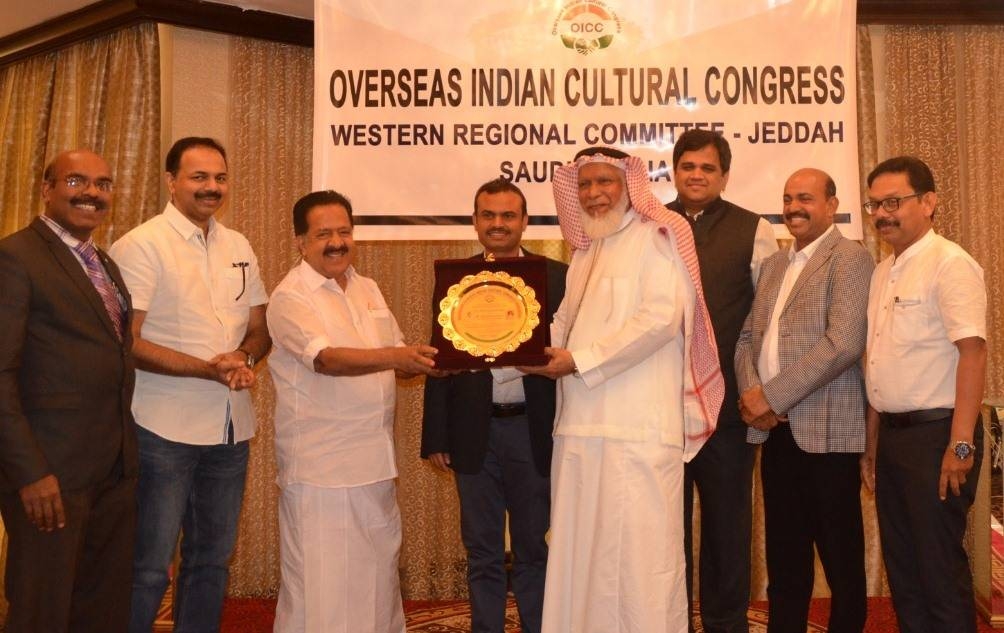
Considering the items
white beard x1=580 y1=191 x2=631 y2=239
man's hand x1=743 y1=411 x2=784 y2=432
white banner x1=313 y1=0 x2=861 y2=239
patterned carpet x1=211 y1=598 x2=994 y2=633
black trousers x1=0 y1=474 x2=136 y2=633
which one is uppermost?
white banner x1=313 y1=0 x2=861 y2=239

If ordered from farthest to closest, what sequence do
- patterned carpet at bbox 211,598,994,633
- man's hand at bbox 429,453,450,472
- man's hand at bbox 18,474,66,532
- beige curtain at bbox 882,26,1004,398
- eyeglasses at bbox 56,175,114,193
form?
beige curtain at bbox 882,26,1004,398 < patterned carpet at bbox 211,598,994,633 < man's hand at bbox 429,453,450,472 < eyeglasses at bbox 56,175,114,193 < man's hand at bbox 18,474,66,532

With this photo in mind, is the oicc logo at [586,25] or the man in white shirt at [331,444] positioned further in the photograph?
the oicc logo at [586,25]

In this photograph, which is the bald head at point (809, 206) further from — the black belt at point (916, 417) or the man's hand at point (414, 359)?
the man's hand at point (414, 359)

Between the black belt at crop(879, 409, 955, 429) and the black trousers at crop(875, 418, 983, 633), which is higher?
the black belt at crop(879, 409, 955, 429)

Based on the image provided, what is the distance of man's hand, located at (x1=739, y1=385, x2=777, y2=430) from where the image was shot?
3.31 m

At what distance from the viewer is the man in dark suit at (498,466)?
3537mm

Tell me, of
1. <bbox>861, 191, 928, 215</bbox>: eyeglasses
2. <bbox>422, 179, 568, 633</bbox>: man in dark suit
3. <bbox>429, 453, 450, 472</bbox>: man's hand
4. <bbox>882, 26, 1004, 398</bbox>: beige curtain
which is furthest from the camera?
<bbox>882, 26, 1004, 398</bbox>: beige curtain

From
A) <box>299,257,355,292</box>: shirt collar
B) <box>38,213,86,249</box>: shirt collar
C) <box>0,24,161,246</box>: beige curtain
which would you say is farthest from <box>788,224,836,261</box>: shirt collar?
<box>0,24,161,246</box>: beige curtain

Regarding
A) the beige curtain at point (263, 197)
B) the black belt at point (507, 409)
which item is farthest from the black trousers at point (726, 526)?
the beige curtain at point (263, 197)

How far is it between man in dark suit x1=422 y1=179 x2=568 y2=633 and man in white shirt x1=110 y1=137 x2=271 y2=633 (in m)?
0.78

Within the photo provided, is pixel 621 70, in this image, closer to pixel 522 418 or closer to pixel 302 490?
pixel 522 418

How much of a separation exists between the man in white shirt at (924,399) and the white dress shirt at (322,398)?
69.6 inches

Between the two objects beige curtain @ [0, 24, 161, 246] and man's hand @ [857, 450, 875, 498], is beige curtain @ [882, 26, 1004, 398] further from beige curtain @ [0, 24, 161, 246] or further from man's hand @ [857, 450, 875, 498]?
beige curtain @ [0, 24, 161, 246]

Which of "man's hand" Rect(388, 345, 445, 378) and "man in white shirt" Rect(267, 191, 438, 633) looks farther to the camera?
"man in white shirt" Rect(267, 191, 438, 633)
